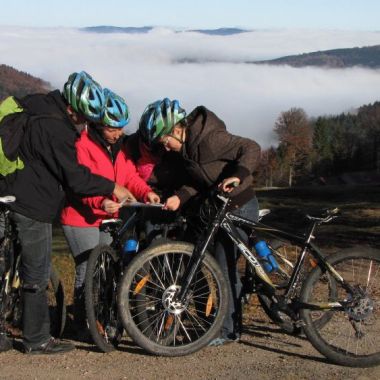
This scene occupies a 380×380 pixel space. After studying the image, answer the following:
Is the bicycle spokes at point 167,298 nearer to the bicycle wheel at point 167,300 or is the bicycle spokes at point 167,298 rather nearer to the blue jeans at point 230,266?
the bicycle wheel at point 167,300

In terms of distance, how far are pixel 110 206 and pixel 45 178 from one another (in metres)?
0.59

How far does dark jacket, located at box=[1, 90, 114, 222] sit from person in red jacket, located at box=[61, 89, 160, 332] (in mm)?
284

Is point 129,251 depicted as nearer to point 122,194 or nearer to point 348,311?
point 122,194

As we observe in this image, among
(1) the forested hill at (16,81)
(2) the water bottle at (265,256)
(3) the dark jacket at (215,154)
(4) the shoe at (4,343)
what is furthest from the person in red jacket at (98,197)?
(1) the forested hill at (16,81)

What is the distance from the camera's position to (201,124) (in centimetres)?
523

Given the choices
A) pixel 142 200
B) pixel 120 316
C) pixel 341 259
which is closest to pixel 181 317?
pixel 120 316

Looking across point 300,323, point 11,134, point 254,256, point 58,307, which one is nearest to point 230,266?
point 254,256

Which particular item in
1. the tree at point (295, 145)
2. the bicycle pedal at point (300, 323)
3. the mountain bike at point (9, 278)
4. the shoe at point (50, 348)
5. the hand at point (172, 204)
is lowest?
the tree at point (295, 145)

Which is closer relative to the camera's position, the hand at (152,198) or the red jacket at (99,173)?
the red jacket at (99,173)

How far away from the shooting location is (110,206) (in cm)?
514

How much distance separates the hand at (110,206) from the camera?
514cm

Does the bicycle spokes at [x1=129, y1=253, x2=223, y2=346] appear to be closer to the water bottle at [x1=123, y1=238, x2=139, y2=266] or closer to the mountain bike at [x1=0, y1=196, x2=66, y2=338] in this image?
the water bottle at [x1=123, y1=238, x2=139, y2=266]

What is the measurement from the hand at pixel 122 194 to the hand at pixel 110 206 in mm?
66

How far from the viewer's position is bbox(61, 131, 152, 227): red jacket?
207 inches
